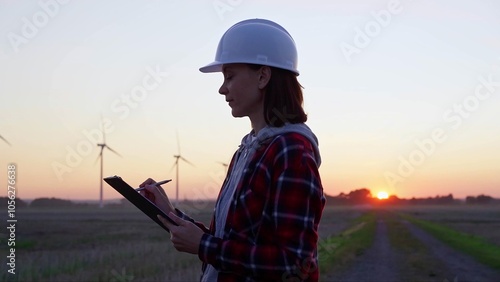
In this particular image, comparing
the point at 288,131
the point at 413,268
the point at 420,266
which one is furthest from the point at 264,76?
the point at 420,266

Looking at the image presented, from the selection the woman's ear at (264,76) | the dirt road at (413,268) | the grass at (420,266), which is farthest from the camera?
the grass at (420,266)

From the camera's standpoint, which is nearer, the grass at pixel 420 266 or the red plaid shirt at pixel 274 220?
the red plaid shirt at pixel 274 220

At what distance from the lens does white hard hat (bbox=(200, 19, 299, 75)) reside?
2225mm

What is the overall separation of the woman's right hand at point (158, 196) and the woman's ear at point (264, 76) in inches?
23.2

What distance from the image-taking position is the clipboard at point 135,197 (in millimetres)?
2191

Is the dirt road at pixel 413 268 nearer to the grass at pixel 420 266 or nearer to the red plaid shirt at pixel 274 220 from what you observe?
the grass at pixel 420 266

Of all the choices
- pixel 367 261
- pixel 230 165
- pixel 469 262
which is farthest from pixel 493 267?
pixel 230 165

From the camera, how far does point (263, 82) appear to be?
2248 mm

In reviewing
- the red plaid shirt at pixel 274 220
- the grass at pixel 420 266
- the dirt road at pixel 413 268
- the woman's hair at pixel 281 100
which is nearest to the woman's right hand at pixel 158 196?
the red plaid shirt at pixel 274 220

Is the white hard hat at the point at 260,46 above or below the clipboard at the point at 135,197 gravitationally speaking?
above

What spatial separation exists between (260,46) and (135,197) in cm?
62

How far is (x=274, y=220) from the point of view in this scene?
2.01 m

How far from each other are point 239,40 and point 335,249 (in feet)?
62.6

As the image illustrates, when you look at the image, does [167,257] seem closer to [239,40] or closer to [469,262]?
[469,262]
